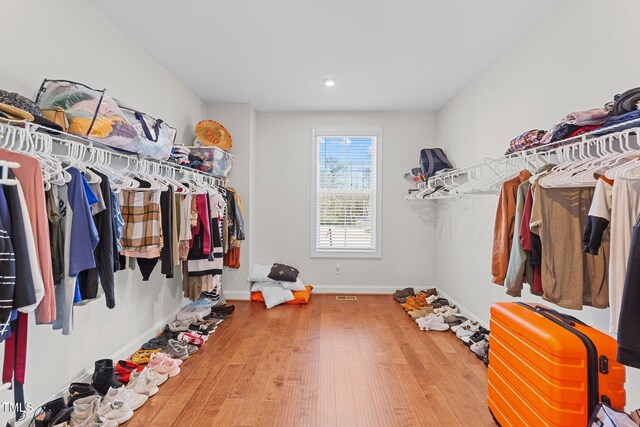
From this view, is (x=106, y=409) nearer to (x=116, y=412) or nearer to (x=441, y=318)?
(x=116, y=412)

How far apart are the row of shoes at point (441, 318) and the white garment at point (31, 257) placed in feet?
9.46

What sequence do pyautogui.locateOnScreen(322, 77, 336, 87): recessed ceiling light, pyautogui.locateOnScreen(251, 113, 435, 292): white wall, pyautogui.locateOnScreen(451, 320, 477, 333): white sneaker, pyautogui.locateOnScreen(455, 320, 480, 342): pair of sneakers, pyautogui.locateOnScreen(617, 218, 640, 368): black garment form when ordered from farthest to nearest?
1. pyautogui.locateOnScreen(251, 113, 435, 292): white wall
2. pyautogui.locateOnScreen(322, 77, 336, 87): recessed ceiling light
3. pyautogui.locateOnScreen(451, 320, 477, 333): white sneaker
4. pyautogui.locateOnScreen(455, 320, 480, 342): pair of sneakers
5. pyautogui.locateOnScreen(617, 218, 640, 368): black garment

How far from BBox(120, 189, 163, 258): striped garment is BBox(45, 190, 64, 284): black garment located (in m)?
0.60

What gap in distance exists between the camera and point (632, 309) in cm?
101

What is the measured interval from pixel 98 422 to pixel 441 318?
9.78 feet

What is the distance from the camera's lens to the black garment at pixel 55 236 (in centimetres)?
141

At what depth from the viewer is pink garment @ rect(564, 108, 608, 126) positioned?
1.49 metres

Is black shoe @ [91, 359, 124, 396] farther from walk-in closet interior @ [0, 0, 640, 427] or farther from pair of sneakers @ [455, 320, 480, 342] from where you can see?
pair of sneakers @ [455, 320, 480, 342]

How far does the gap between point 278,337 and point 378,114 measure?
3.21 meters

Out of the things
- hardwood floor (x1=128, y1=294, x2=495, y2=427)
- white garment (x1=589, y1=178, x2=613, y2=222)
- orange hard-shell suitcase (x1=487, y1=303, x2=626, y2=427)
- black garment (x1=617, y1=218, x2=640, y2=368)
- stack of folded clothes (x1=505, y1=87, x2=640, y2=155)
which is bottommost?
hardwood floor (x1=128, y1=294, x2=495, y2=427)

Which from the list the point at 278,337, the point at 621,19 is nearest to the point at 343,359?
the point at 278,337

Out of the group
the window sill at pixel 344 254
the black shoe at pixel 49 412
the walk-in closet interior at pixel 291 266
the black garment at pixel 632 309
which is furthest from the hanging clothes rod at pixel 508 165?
the black shoe at pixel 49 412

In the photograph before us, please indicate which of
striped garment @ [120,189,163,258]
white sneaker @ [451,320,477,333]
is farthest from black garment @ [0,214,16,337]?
white sneaker @ [451,320,477,333]

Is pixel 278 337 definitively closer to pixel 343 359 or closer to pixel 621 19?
pixel 343 359
